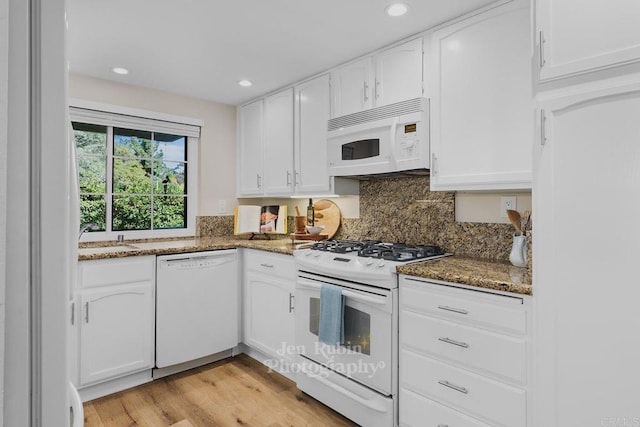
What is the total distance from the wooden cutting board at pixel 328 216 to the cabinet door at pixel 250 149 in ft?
2.02

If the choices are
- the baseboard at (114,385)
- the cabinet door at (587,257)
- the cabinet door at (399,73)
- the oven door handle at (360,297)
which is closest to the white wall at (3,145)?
the cabinet door at (587,257)

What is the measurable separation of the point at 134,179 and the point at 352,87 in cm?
207

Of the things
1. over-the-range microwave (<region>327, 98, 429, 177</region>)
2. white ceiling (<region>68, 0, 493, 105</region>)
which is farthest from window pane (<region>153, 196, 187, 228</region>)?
over-the-range microwave (<region>327, 98, 429, 177</region>)

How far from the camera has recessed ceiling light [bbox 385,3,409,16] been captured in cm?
191

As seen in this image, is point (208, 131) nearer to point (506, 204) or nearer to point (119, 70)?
point (119, 70)

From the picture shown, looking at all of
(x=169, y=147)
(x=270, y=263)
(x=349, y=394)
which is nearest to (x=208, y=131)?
(x=169, y=147)

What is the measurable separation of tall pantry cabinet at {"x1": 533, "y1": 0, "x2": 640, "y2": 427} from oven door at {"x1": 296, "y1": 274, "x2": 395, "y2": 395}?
71 cm

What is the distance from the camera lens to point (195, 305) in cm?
280

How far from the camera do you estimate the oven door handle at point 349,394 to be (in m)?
1.96

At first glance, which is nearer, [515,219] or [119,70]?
[515,219]

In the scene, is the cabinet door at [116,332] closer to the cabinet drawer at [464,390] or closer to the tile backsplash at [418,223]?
the tile backsplash at [418,223]

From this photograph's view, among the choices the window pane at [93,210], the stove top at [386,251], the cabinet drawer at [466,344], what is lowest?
the cabinet drawer at [466,344]

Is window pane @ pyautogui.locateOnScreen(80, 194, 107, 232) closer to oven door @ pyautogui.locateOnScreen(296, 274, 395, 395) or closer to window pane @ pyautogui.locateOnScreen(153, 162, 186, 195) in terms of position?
window pane @ pyautogui.locateOnScreen(153, 162, 186, 195)

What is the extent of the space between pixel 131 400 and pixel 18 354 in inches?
94.6
